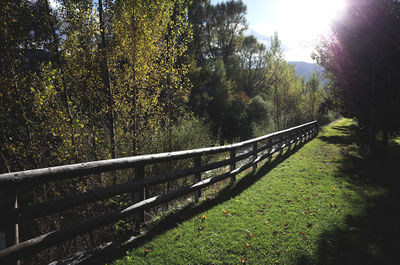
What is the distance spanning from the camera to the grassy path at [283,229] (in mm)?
3197

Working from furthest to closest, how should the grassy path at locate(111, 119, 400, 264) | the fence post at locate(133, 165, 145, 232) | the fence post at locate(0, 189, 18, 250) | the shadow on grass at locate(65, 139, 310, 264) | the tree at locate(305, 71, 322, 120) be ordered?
1. the tree at locate(305, 71, 322, 120)
2. the fence post at locate(133, 165, 145, 232)
3. the grassy path at locate(111, 119, 400, 264)
4. the shadow on grass at locate(65, 139, 310, 264)
5. the fence post at locate(0, 189, 18, 250)

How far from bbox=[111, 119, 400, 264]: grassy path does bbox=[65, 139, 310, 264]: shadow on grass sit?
0.33 feet

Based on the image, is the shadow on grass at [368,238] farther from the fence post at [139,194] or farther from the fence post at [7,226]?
the fence post at [7,226]

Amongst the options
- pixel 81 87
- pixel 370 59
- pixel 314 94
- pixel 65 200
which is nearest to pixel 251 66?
pixel 314 94

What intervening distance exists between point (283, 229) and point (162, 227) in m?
2.28

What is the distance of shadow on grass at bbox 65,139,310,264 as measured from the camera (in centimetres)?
300

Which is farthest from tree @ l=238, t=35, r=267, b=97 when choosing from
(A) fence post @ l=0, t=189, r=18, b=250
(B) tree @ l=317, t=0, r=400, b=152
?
(A) fence post @ l=0, t=189, r=18, b=250

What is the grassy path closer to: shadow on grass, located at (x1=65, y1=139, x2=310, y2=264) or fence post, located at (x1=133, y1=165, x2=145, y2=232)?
shadow on grass, located at (x1=65, y1=139, x2=310, y2=264)

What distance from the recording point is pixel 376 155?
10117 millimetres

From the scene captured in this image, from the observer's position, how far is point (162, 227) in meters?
4.06

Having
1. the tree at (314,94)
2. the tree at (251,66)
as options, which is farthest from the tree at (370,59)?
the tree at (251,66)

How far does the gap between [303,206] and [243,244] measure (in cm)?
215

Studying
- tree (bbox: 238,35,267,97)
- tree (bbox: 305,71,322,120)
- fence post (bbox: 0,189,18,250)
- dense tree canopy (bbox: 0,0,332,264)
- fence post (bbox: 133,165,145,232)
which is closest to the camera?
fence post (bbox: 0,189,18,250)

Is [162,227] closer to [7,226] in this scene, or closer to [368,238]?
[7,226]
